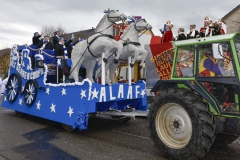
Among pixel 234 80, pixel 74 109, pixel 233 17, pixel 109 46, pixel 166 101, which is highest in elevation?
pixel 233 17

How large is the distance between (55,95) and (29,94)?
1536mm

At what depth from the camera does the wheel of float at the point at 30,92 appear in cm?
749

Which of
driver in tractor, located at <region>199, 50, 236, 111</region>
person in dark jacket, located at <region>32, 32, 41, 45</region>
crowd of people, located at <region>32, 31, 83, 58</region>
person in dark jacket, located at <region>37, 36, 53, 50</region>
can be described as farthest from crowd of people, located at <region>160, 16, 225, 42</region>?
person in dark jacket, located at <region>32, 32, 41, 45</region>

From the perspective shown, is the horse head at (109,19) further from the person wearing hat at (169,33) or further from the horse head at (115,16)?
the person wearing hat at (169,33)

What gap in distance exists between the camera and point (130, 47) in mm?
6895

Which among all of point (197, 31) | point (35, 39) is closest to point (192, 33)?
point (197, 31)

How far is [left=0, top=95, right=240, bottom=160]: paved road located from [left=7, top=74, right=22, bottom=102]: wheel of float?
3.82 ft

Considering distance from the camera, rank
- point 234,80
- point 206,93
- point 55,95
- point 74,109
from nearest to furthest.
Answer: point 234,80, point 206,93, point 74,109, point 55,95

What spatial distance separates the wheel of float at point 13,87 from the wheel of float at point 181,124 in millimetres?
5567

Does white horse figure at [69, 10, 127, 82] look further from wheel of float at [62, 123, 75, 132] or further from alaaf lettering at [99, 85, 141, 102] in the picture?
wheel of float at [62, 123, 75, 132]

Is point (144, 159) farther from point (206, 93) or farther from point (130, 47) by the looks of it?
point (130, 47)

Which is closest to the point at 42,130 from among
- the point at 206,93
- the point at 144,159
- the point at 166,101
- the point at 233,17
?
the point at 144,159

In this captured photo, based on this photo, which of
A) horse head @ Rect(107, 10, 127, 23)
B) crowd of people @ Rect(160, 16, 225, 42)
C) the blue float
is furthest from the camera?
crowd of people @ Rect(160, 16, 225, 42)

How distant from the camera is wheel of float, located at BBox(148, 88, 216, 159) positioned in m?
3.82
